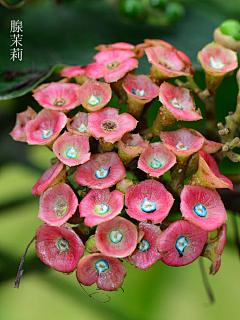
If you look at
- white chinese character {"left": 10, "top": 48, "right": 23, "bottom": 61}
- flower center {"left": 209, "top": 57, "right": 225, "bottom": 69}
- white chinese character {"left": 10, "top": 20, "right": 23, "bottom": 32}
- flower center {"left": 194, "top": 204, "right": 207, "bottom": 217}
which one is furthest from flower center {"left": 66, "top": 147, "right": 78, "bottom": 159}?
white chinese character {"left": 10, "top": 20, "right": 23, "bottom": 32}

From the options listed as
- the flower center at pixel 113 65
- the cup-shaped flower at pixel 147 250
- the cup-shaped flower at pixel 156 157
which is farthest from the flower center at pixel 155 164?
the flower center at pixel 113 65

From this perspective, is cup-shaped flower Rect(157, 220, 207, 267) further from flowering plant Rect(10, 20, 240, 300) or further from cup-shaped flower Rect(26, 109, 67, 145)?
cup-shaped flower Rect(26, 109, 67, 145)

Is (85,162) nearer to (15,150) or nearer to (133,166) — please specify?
(133,166)

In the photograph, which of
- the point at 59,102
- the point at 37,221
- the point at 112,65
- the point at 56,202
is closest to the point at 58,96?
the point at 59,102

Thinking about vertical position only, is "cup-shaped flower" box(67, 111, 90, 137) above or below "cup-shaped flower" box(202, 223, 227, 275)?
above

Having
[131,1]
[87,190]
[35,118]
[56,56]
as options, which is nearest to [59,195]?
[87,190]
